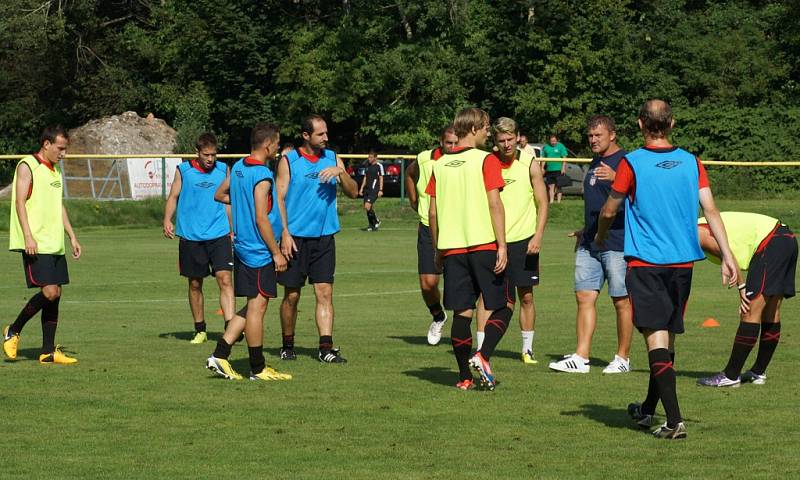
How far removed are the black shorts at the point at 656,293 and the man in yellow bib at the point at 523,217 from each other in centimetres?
333

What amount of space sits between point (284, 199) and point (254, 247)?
3.84 feet

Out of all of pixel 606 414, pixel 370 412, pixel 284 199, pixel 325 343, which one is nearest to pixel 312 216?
pixel 284 199

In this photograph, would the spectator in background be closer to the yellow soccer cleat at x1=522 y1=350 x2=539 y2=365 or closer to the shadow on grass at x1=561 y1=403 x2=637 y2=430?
the yellow soccer cleat at x1=522 y1=350 x2=539 y2=365

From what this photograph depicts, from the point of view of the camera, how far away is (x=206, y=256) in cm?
1423

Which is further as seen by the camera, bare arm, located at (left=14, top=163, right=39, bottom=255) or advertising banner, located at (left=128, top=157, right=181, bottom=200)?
advertising banner, located at (left=128, top=157, right=181, bottom=200)

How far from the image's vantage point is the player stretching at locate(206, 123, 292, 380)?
10.9 metres

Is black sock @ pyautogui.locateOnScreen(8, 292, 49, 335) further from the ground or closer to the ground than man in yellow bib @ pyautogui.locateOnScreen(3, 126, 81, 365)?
closer to the ground

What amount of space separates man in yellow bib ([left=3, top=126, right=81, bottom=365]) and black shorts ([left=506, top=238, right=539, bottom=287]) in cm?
375

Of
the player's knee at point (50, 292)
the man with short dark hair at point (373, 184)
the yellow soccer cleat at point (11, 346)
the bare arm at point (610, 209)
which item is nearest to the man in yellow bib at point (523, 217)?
the bare arm at point (610, 209)

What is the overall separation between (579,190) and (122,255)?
18973 mm

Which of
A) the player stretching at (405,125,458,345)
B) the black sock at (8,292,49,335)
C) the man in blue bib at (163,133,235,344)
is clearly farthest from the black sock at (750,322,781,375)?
the black sock at (8,292,49,335)

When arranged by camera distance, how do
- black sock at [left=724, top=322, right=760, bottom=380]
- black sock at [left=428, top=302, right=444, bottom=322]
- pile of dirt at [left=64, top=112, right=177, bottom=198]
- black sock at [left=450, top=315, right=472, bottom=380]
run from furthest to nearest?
pile of dirt at [left=64, top=112, right=177, bottom=198]
black sock at [left=428, top=302, right=444, bottom=322]
black sock at [left=724, top=322, right=760, bottom=380]
black sock at [left=450, top=315, right=472, bottom=380]

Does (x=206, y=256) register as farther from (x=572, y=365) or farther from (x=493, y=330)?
(x=493, y=330)

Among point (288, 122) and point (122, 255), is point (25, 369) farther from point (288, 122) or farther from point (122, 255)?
point (288, 122)
